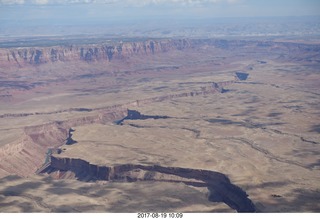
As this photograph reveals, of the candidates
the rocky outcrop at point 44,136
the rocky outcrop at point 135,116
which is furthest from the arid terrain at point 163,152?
the rocky outcrop at point 44,136

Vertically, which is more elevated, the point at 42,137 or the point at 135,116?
the point at 135,116

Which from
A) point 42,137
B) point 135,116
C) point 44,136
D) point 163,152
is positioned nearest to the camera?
point 163,152

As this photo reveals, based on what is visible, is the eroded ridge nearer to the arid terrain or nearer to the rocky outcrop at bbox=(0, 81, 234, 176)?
the rocky outcrop at bbox=(0, 81, 234, 176)

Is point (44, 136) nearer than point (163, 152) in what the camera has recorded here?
No

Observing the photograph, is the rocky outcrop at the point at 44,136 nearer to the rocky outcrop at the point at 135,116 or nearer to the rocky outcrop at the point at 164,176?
the rocky outcrop at the point at 135,116

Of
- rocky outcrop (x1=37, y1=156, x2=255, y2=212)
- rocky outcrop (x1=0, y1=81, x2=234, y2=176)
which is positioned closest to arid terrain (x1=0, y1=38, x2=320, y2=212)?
A: rocky outcrop (x1=37, y1=156, x2=255, y2=212)

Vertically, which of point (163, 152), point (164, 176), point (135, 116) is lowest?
point (135, 116)

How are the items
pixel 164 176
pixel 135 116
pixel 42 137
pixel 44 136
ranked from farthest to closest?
pixel 135 116
pixel 44 136
pixel 42 137
pixel 164 176

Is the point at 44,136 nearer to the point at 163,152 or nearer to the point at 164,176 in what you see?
the point at 163,152

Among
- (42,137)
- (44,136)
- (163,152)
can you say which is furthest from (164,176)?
(44,136)
